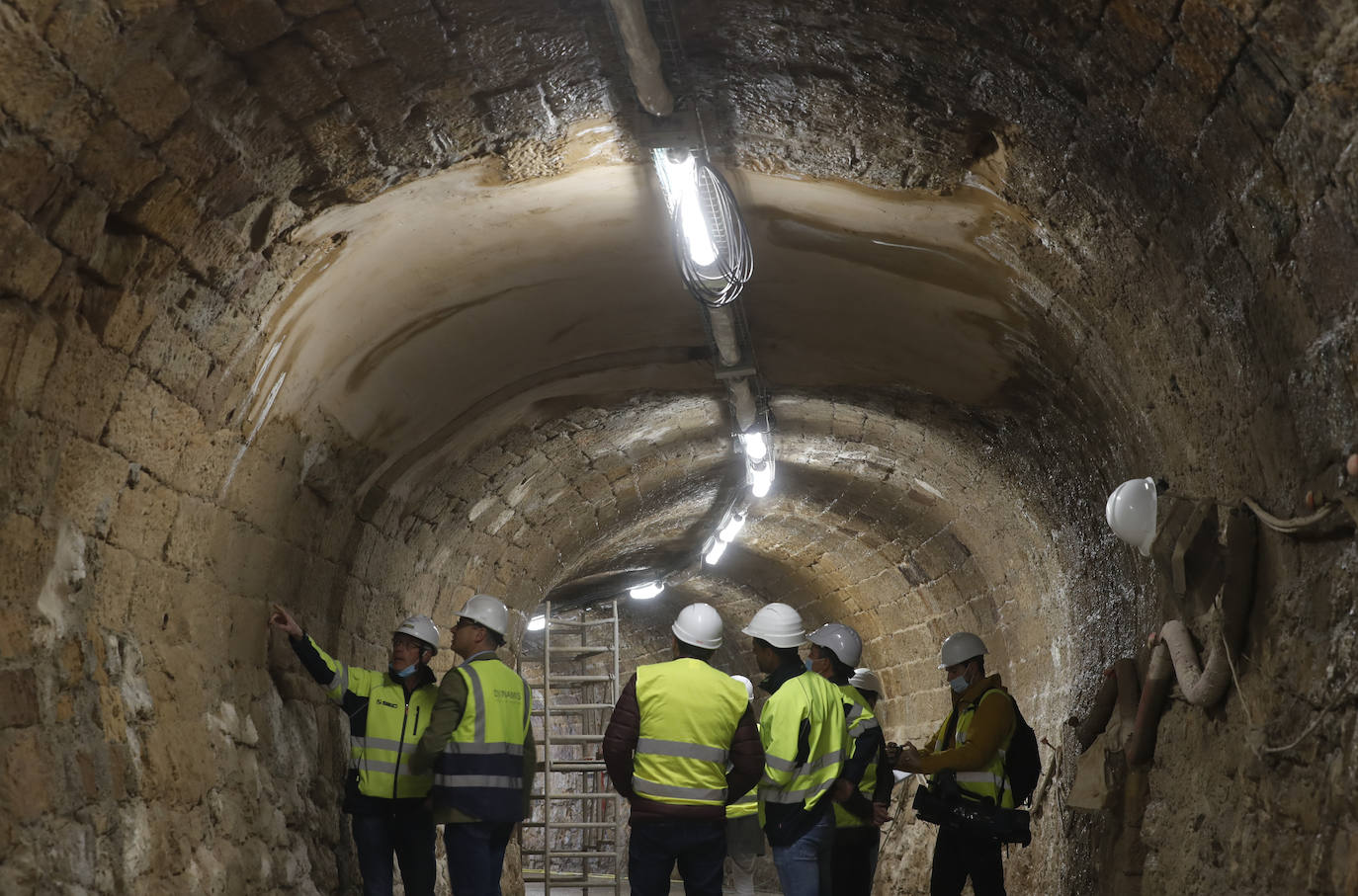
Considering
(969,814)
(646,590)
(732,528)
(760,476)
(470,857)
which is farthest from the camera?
(646,590)

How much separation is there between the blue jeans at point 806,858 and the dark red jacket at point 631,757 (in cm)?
34

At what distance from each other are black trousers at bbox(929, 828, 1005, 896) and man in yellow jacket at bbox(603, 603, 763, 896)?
134 cm

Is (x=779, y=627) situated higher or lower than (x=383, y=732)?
higher

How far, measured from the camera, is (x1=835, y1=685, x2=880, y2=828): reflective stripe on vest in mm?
5293

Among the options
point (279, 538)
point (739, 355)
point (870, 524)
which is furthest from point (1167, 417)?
point (870, 524)

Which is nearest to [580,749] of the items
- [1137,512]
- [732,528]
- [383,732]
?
[732,528]

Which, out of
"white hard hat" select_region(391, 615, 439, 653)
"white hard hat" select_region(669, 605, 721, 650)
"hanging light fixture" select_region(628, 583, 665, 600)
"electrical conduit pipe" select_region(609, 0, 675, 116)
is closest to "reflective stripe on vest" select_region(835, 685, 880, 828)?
"white hard hat" select_region(669, 605, 721, 650)

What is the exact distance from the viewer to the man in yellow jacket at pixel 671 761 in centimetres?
476

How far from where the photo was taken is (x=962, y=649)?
6234 millimetres

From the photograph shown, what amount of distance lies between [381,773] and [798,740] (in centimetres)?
178

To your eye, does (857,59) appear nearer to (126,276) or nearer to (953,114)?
(953,114)

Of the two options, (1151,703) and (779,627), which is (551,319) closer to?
(779,627)

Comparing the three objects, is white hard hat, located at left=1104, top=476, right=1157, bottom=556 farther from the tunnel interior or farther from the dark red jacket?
the dark red jacket

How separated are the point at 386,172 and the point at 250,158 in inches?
23.0
